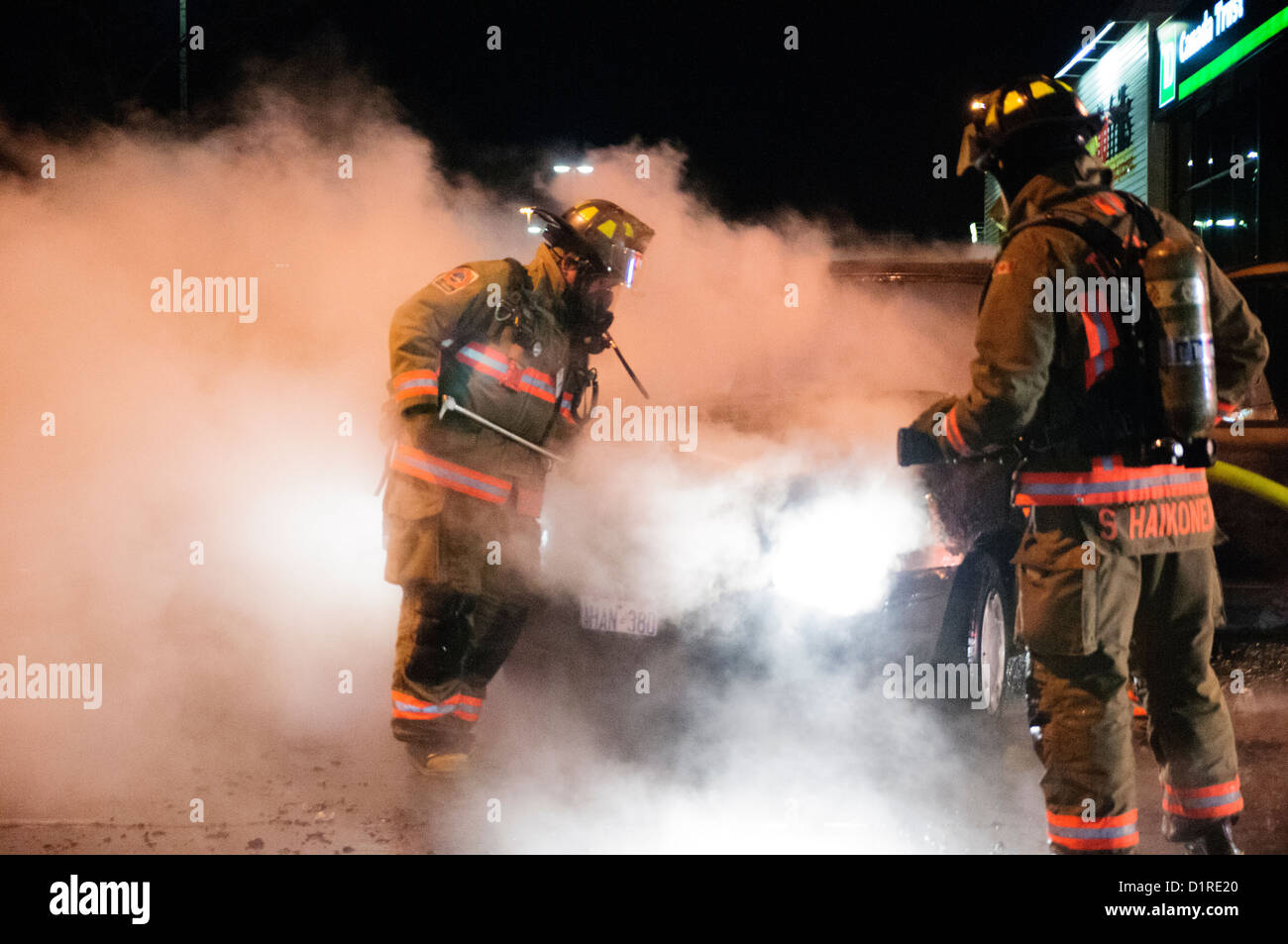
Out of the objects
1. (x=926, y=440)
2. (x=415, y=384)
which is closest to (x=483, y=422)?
(x=415, y=384)

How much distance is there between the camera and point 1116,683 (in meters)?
2.54

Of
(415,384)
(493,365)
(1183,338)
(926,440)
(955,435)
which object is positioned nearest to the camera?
(1183,338)

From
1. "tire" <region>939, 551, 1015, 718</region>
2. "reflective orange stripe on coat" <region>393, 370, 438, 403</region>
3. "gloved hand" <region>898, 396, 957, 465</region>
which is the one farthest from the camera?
"tire" <region>939, 551, 1015, 718</region>

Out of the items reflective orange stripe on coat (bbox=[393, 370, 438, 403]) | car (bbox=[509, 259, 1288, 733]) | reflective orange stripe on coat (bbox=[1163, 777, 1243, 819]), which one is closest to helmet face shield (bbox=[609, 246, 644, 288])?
car (bbox=[509, 259, 1288, 733])

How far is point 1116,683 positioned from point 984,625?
1.16 metres

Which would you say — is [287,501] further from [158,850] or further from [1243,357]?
[1243,357]

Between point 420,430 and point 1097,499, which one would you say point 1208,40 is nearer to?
point 1097,499

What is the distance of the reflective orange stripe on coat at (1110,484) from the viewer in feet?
8.39

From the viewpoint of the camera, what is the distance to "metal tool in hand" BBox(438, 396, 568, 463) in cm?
350

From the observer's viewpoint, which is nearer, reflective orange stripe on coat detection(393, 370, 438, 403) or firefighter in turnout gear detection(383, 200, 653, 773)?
reflective orange stripe on coat detection(393, 370, 438, 403)

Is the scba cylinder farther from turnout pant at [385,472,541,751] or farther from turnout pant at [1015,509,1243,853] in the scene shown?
turnout pant at [385,472,541,751]

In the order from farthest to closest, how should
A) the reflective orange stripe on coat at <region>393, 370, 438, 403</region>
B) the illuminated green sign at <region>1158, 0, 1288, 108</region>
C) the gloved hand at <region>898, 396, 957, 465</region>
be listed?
the illuminated green sign at <region>1158, 0, 1288, 108</region> → the reflective orange stripe on coat at <region>393, 370, 438, 403</region> → the gloved hand at <region>898, 396, 957, 465</region>

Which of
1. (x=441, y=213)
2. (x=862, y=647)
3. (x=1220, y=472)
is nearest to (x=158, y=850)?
(x=862, y=647)

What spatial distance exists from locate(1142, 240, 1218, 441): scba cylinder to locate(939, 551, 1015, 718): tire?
4.17ft
